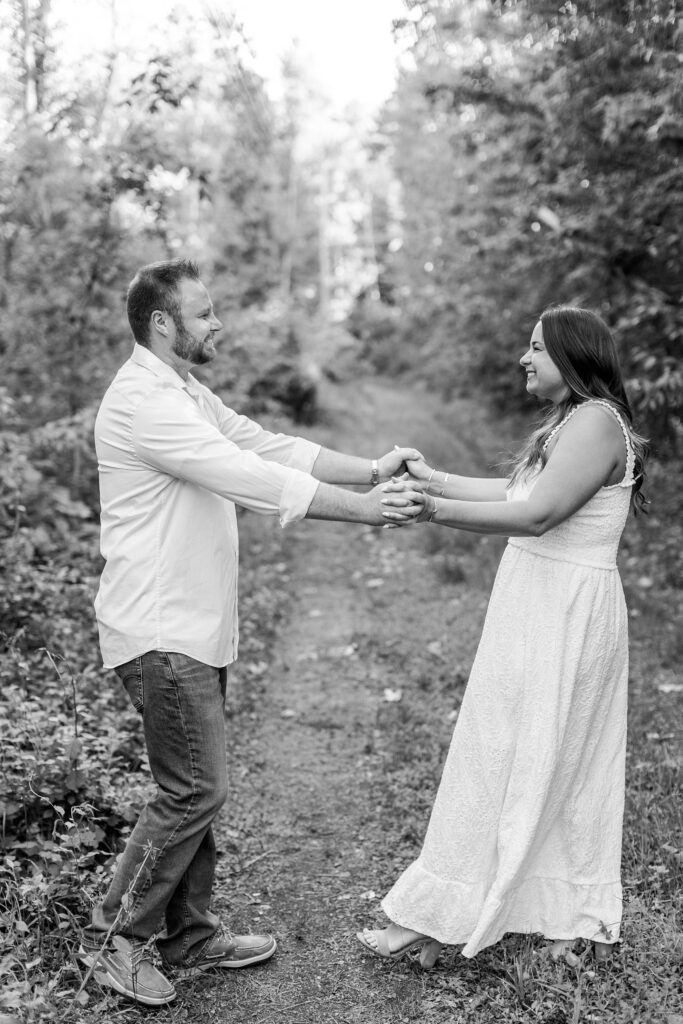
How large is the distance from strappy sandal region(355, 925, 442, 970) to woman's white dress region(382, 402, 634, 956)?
147mm

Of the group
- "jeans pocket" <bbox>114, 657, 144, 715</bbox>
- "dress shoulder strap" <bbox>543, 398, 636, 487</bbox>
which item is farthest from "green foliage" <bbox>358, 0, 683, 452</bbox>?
"jeans pocket" <bbox>114, 657, 144, 715</bbox>

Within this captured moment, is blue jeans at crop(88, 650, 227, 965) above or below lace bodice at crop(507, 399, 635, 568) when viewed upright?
below

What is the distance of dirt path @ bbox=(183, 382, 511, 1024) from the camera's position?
3371 millimetres

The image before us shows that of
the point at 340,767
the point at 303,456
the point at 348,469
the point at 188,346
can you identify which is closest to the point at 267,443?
the point at 303,456

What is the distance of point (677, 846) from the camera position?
3877 millimetres

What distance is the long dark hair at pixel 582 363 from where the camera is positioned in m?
3.14

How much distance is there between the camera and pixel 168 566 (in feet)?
10.0

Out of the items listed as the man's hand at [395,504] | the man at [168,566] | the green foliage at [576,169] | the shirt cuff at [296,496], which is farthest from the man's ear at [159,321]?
the green foliage at [576,169]

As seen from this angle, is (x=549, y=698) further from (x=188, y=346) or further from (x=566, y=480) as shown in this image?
(x=188, y=346)

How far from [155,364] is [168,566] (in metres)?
0.71

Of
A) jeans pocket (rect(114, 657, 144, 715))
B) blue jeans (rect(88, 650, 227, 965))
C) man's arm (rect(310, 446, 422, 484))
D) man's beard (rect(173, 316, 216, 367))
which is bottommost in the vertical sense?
blue jeans (rect(88, 650, 227, 965))

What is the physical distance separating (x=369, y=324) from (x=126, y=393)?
137 ft

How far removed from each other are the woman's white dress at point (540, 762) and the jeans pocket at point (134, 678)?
3.69 ft

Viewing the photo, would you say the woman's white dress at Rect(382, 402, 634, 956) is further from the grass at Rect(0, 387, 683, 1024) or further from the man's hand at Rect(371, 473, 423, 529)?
the man's hand at Rect(371, 473, 423, 529)
